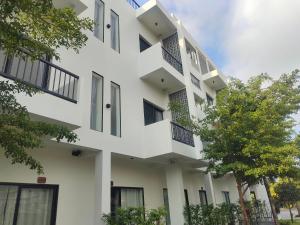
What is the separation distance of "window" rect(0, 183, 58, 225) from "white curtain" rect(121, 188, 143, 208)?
10.1 ft

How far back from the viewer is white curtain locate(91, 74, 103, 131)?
868 centimetres

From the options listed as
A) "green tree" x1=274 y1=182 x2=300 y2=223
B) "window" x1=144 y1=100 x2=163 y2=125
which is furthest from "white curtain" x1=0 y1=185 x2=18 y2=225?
"green tree" x1=274 y1=182 x2=300 y2=223

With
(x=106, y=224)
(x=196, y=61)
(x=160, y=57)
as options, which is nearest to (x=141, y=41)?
(x=160, y=57)

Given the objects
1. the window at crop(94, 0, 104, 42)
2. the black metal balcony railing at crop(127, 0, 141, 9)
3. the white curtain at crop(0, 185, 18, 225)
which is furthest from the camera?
the black metal balcony railing at crop(127, 0, 141, 9)

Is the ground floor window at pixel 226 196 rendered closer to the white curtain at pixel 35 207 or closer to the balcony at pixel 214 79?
the balcony at pixel 214 79

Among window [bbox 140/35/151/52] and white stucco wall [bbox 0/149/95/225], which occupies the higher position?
window [bbox 140/35/151/52]

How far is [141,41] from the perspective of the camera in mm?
13734

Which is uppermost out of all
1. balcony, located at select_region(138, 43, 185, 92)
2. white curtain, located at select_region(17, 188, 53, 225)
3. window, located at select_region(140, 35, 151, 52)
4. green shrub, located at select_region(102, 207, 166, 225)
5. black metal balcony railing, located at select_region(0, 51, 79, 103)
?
window, located at select_region(140, 35, 151, 52)

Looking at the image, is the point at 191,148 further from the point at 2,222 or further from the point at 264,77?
the point at 2,222

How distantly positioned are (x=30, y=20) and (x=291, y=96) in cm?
1234

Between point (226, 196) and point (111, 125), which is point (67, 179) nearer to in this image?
point (111, 125)

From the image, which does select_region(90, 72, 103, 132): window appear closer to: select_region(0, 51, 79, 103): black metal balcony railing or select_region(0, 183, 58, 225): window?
select_region(0, 51, 79, 103): black metal balcony railing

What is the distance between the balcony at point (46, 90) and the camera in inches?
218

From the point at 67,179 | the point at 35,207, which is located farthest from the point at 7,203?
the point at 67,179
